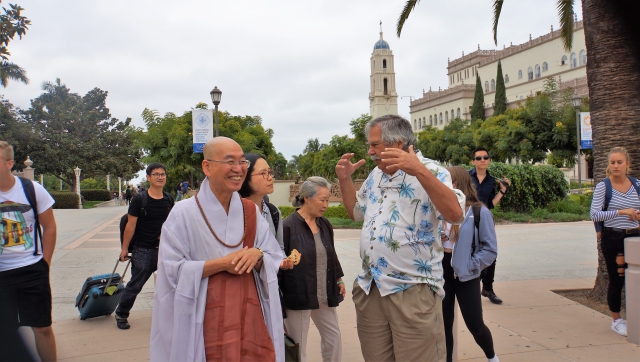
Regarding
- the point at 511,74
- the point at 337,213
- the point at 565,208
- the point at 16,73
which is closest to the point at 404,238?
the point at 337,213

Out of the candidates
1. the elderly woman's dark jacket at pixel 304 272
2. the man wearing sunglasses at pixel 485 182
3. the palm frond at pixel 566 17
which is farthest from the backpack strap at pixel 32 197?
the palm frond at pixel 566 17

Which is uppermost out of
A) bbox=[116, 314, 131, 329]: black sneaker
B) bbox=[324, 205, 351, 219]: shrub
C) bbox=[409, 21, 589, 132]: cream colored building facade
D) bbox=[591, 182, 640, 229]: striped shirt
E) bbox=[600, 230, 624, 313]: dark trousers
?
bbox=[409, 21, 589, 132]: cream colored building facade

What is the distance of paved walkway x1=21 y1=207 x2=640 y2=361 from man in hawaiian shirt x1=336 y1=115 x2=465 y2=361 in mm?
1849

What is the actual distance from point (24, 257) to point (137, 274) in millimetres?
1880

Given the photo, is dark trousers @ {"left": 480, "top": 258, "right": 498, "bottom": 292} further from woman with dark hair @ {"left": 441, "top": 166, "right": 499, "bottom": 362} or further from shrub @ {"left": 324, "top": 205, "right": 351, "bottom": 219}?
shrub @ {"left": 324, "top": 205, "right": 351, "bottom": 219}

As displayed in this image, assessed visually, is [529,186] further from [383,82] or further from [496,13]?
[383,82]

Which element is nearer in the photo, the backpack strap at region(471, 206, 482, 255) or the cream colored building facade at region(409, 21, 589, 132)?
the backpack strap at region(471, 206, 482, 255)

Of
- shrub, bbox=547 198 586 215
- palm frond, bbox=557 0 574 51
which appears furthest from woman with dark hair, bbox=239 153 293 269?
shrub, bbox=547 198 586 215

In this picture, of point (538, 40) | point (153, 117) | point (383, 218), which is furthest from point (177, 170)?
point (538, 40)

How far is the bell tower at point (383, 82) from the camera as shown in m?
104

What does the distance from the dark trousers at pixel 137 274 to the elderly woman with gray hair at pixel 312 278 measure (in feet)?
7.77

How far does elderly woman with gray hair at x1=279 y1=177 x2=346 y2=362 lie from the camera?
3906mm

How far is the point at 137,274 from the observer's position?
5.73m

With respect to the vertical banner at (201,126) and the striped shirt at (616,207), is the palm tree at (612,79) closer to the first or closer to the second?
the striped shirt at (616,207)
